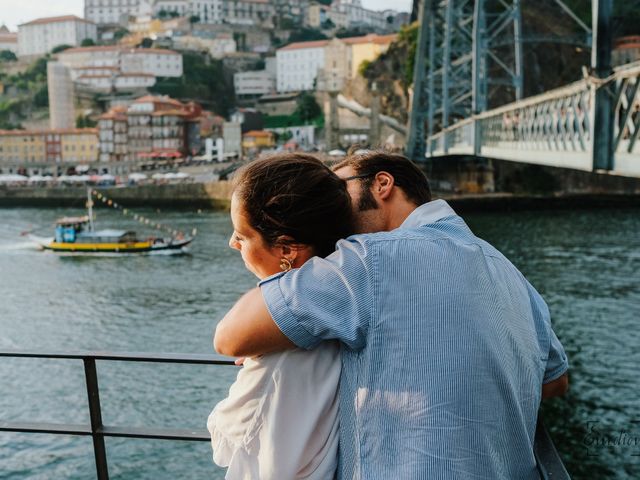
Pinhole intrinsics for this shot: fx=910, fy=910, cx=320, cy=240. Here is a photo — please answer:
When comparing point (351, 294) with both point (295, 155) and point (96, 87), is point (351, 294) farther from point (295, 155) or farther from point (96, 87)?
point (96, 87)

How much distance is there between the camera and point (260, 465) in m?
1.18

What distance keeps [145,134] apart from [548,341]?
2326 inches

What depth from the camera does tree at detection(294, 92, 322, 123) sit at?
209 feet

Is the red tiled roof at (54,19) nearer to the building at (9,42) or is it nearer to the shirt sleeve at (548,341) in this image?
the building at (9,42)

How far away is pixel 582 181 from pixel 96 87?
47974 mm

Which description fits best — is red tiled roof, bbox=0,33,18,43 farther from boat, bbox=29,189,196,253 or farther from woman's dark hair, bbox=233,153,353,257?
woman's dark hair, bbox=233,153,353,257

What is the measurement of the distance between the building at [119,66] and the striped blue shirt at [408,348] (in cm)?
7203

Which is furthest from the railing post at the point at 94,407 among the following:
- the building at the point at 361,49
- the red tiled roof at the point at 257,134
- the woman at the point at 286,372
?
the building at the point at 361,49

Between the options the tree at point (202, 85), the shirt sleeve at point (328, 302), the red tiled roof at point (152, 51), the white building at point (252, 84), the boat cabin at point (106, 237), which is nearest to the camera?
the shirt sleeve at point (328, 302)

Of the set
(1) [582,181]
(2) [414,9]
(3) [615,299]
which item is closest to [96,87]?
(2) [414,9]

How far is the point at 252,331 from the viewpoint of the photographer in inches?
44.6

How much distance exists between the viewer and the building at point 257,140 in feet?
191

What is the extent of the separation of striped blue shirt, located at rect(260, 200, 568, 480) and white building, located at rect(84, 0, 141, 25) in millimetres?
96587

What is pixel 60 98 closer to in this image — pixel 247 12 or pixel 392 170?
pixel 247 12
